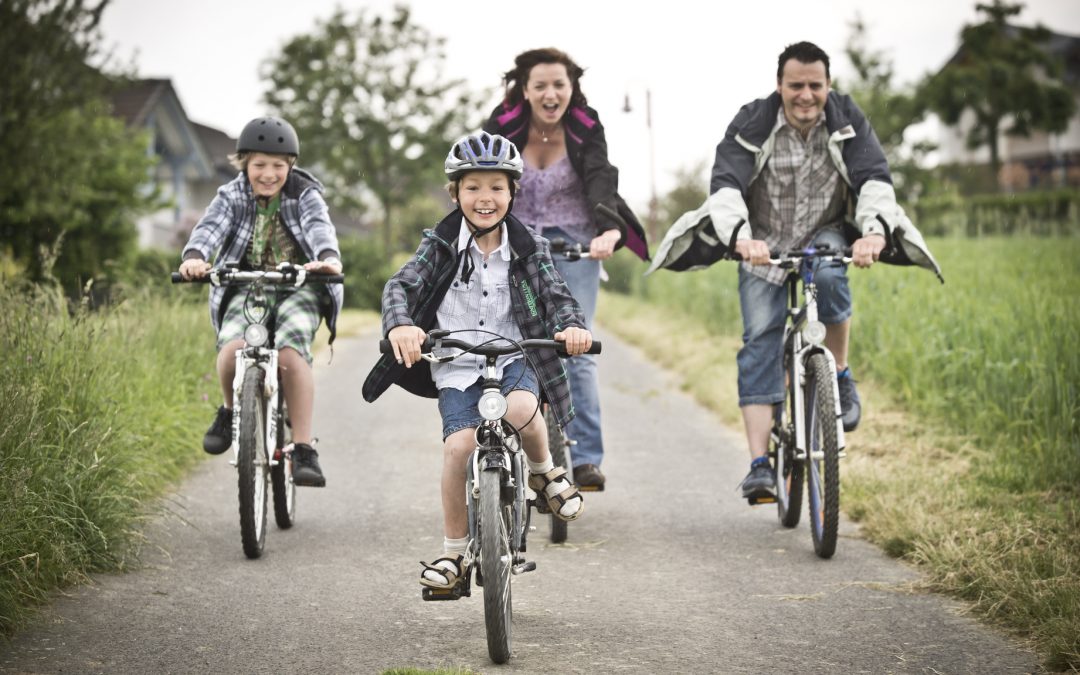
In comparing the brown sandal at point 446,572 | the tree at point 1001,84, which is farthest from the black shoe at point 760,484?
the tree at point 1001,84

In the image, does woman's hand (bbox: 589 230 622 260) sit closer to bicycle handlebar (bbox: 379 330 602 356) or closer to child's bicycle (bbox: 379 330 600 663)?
child's bicycle (bbox: 379 330 600 663)

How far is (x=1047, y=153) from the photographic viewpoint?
193 ft

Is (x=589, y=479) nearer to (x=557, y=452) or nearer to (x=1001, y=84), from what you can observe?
(x=557, y=452)

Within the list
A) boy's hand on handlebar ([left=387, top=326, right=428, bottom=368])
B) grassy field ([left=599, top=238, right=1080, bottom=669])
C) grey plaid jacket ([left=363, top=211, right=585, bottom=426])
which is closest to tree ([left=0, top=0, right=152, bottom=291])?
grassy field ([left=599, top=238, right=1080, bottom=669])

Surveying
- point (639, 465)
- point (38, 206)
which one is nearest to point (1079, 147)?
point (38, 206)

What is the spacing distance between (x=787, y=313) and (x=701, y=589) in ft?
5.50

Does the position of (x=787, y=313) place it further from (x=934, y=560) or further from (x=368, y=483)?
(x=368, y=483)

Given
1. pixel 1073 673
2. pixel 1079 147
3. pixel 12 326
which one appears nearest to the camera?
pixel 1073 673

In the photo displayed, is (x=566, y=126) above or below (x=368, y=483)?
above

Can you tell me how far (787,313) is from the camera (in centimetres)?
632

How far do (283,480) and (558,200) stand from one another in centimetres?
198

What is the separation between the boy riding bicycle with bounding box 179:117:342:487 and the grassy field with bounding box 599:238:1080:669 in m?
2.82

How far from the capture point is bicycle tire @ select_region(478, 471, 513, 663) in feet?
13.4

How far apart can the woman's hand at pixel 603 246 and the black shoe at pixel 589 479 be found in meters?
1.05
